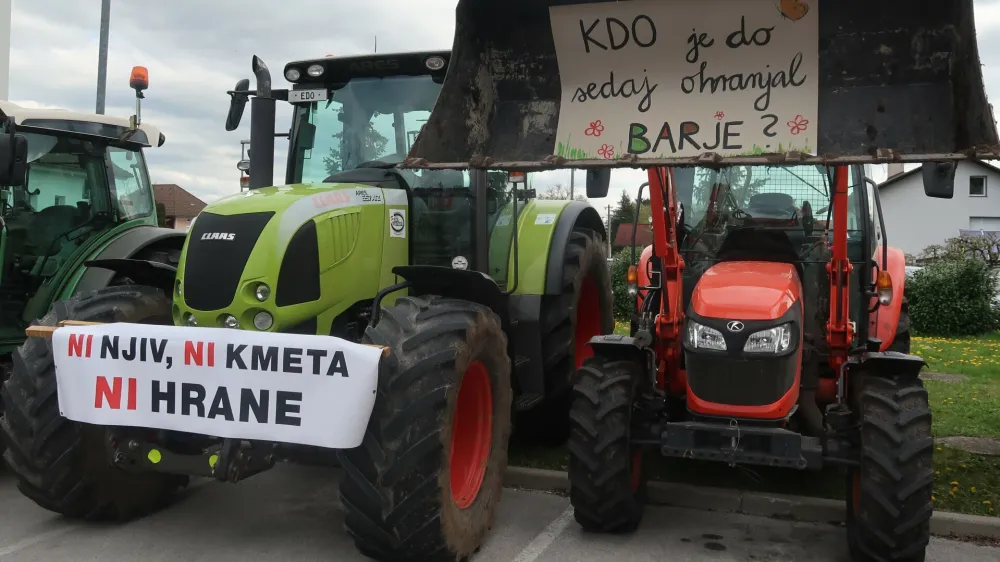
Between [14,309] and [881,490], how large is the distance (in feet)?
19.6

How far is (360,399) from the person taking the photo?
3668 mm

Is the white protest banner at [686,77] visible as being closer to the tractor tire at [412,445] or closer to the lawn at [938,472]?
the tractor tire at [412,445]

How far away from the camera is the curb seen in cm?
475

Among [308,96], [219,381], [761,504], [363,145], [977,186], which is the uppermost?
[977,186]

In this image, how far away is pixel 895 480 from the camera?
158 inches

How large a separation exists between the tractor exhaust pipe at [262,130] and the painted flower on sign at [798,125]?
3.08m

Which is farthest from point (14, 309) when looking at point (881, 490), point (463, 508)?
point (881, 490)

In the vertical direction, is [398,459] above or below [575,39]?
below

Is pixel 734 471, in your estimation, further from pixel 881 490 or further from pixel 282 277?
pixel 282 277

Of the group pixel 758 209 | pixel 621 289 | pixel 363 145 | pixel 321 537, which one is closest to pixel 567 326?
pixel 758 209

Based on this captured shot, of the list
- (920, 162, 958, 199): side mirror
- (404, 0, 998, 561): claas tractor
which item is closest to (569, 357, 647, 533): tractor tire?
(404, 0, 998, 561): claas tractor

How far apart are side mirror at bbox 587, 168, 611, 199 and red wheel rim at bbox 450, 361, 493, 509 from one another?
1.21m

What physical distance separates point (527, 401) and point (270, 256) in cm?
209

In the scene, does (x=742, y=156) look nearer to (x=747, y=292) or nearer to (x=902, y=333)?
(x=747, y=292)
